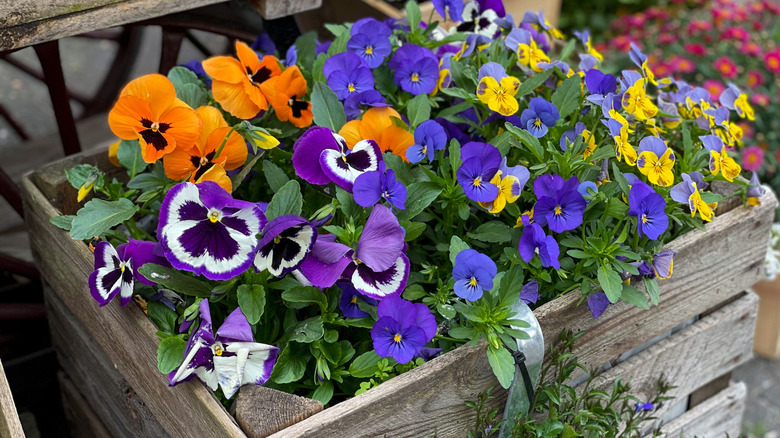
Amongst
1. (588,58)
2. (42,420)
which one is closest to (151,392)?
(42,420)

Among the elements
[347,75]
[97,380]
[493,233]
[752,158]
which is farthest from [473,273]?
[752,158]

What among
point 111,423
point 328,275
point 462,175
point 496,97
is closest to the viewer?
point 328,275

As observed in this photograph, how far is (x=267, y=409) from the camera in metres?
1.03

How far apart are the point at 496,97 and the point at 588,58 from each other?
326 millimetres

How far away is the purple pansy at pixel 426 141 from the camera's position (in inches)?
49.3

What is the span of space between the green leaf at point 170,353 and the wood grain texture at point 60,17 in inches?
24.9

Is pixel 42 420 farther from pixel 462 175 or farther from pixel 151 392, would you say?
pixel 462 175

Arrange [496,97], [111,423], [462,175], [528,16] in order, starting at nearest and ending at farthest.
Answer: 1. [462,175]
2. [496,97]
3. [111,423]
4. [528,16]

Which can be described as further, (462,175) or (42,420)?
(42,420)

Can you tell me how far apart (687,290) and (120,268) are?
3.37ft

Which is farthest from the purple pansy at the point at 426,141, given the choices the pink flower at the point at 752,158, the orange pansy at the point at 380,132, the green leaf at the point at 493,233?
the pink flower at the point at 752,158

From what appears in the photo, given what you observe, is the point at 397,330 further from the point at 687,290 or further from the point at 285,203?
the point at 687,290

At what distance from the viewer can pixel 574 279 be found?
4.11 feet

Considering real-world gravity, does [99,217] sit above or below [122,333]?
above
